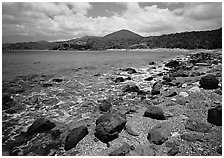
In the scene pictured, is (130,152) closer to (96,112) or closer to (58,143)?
(58,143)

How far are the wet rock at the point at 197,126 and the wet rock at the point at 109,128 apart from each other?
2.52 meters

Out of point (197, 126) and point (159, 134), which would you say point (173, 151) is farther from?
point (197, 126)

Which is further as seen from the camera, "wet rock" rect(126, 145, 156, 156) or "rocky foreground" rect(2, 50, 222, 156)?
"rocky foreground" rect(2, 50, 222, 156)

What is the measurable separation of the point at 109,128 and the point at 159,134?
5.77ft

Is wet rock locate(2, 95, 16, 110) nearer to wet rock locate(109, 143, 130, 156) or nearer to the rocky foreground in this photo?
the rocky foreground

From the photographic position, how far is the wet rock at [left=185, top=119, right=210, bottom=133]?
5909 millimetres

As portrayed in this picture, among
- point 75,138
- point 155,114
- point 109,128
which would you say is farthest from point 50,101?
point 155,114

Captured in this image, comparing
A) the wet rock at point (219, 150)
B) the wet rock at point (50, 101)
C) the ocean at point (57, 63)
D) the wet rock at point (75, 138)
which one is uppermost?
the ocean at point (57, 63)

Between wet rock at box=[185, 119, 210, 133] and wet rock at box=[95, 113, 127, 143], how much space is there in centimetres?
252

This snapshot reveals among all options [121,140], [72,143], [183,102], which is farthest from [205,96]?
[72,143]

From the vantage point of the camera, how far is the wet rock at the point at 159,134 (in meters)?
5.49

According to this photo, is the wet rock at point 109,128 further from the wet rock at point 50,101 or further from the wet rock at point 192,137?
the wet rock at point 50,101

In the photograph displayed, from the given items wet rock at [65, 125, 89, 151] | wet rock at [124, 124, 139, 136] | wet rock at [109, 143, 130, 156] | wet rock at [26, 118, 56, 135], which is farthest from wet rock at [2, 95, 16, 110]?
wet rock at [109, 143, 130, 156]

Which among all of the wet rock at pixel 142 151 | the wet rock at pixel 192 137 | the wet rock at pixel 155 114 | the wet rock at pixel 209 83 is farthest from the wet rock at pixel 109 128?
the wet rock at pixel 209 83
